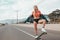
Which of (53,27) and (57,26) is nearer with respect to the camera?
(57,26)

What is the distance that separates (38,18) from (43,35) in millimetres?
1207

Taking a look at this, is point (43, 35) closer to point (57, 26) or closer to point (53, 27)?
point (57, 26)

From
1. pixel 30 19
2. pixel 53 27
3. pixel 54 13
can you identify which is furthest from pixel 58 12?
pixel 30 19

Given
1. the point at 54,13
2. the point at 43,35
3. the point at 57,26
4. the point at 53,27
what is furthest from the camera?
the point at 54,13

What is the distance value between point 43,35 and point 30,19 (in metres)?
1.78

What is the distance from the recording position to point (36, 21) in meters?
10.9

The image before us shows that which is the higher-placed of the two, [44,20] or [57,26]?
[44,20]

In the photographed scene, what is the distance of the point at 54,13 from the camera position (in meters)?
113

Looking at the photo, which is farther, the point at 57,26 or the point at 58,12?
the point at 58,12

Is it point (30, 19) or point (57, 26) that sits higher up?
point (30, 19)

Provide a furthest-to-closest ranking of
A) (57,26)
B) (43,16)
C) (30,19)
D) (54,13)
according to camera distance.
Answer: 1. (54,13)
2. (57,26)
3. (30,19)
4. (43,16)

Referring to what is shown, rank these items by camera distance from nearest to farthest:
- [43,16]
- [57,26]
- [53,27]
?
1. [43,16]
2. [57,26]
3. [53,27]

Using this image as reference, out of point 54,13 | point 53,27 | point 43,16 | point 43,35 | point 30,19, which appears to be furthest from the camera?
point 54,13

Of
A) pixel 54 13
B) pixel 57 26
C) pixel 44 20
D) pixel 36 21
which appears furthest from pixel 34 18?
pixel 54 13
